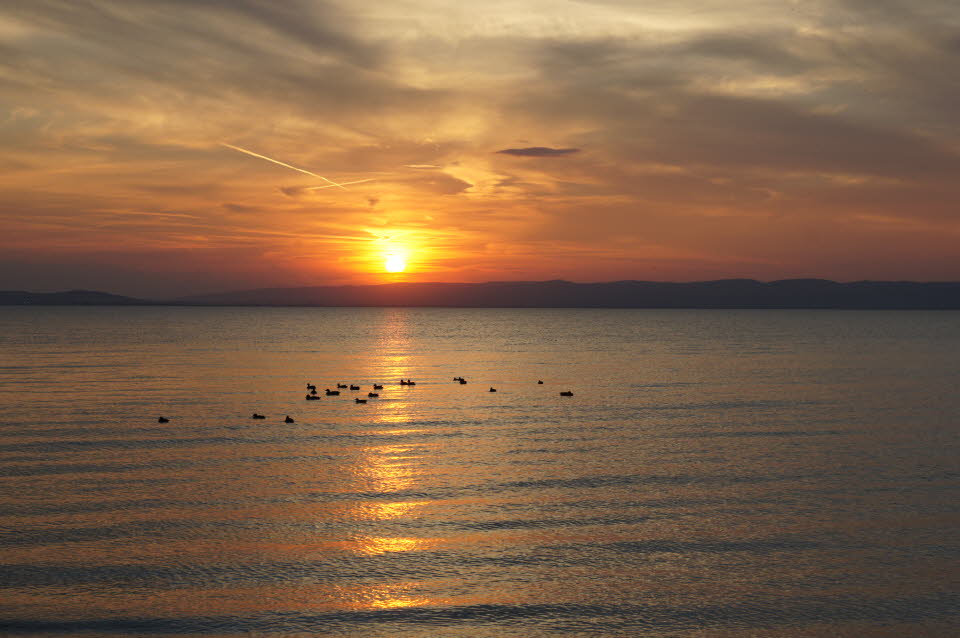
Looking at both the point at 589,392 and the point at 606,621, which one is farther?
the point at 589,392

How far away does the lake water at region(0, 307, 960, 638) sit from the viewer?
18.4 metres

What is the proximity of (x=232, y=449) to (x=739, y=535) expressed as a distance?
24.9 metres

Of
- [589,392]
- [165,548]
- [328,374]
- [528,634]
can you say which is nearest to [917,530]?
[528,634]

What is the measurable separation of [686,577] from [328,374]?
62.9m

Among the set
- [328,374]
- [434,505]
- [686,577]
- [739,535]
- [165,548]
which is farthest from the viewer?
Answer: [328,374]

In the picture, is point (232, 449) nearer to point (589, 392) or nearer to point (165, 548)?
point (165, 548)

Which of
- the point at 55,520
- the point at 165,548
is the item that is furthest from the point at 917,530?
the point at 55,520

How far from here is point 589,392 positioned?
2507 inches

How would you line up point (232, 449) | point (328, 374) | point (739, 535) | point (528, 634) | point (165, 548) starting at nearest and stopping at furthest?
point (528, 634)
point (165, 548)
point (739, 535)
point (232, 449)
point (328, 374)

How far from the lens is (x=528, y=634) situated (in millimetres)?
17031

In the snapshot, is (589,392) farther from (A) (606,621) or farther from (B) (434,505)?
(A) (606,621)

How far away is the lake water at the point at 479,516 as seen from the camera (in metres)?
18.4

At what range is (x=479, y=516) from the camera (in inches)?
1021

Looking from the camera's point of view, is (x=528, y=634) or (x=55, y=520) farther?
(x=55, y=520)
